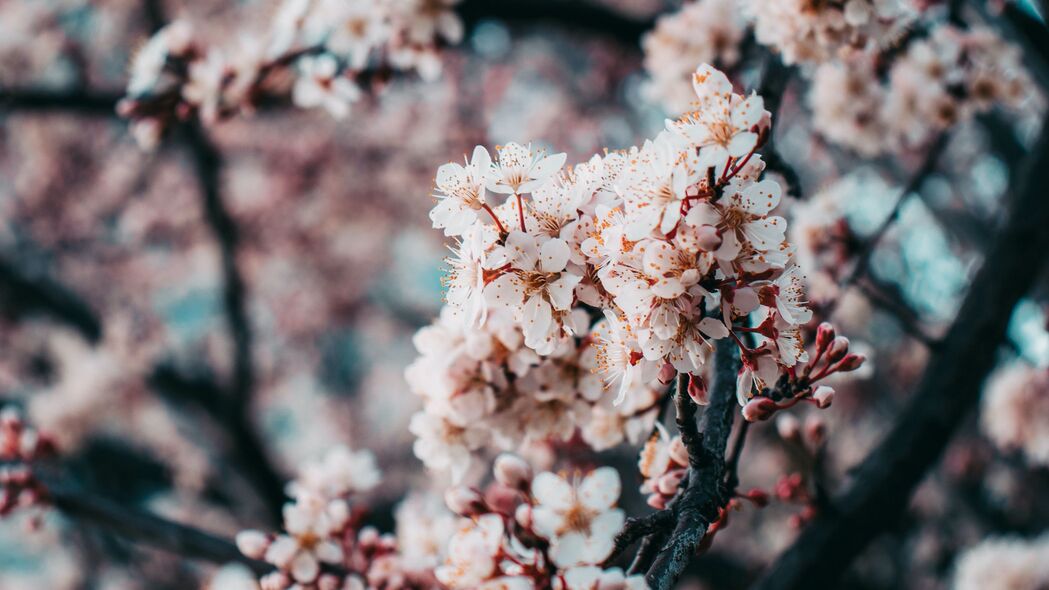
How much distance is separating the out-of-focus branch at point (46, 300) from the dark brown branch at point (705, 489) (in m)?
5.34

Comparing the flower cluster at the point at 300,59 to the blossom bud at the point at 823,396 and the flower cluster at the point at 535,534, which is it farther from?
the blossom bud at the point at 823,396

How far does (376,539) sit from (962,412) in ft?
5.45

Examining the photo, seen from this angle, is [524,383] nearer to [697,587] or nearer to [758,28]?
[758,28]

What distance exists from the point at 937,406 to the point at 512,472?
1464 millimetres

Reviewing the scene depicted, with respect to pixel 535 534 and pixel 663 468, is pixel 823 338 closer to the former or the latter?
pixel 663 468

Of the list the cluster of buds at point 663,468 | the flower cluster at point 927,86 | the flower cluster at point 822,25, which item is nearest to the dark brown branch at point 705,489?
the cluster of buds at point 663,468

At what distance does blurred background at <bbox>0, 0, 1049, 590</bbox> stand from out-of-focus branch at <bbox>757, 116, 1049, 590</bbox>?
16 cm

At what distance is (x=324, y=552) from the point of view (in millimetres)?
1549

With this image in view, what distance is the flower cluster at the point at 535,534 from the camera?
3.27 feet

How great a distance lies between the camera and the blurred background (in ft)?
13.6

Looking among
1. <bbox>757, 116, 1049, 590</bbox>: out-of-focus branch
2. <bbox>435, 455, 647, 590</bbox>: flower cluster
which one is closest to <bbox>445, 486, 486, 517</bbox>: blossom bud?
<bbox>435, 455, 647, 590</bbox>: flower cluster

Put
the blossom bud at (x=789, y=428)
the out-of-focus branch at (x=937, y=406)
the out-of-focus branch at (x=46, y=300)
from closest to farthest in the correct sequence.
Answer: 1. the blossom bud at (x=789, y=428)
2. the out-of-focus branch at (x=937, y=406)
3. the out-of-focus branch at (x=46, y=300)

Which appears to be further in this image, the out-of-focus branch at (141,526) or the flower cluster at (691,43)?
the flower cluster at (691,43)

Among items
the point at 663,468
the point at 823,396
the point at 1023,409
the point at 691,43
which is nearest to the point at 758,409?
the point at 823,396
